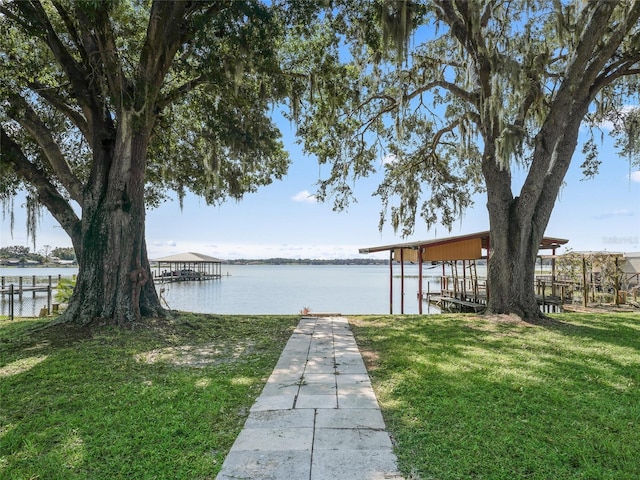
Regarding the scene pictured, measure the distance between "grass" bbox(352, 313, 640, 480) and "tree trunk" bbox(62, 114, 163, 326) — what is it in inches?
162

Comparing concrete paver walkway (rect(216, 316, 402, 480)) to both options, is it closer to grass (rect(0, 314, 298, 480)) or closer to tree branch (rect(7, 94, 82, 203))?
grass (rect(0, 314, 298, 480))

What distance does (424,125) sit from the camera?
1112 centimetres

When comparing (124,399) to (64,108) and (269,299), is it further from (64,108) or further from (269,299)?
(269,299)

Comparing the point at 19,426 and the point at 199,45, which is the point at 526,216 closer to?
the point at 199,45

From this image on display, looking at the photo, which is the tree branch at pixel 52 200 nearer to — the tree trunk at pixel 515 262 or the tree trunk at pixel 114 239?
the tree trunk at pixel 114 239

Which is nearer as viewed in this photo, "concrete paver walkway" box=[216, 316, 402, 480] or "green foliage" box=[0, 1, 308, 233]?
"concrete paver walkway" box=[216, 316, 402, 480]

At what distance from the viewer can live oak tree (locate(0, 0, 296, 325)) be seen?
6.47 meters

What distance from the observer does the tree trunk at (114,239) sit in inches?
265

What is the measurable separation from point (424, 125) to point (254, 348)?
831 centimetres

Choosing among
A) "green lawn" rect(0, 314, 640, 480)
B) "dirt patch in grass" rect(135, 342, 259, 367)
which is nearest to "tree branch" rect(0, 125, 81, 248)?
"green lawn" rect(0, 314, 640, 480)

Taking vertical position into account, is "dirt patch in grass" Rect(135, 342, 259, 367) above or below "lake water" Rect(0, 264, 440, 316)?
above

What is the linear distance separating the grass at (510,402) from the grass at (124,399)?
1.37 metres

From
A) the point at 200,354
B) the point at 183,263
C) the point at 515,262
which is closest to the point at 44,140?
the point at 200,354

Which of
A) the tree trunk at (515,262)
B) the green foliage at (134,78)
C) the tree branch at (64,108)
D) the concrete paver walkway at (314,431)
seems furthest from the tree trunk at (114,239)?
the tree trunk at (515,262)
